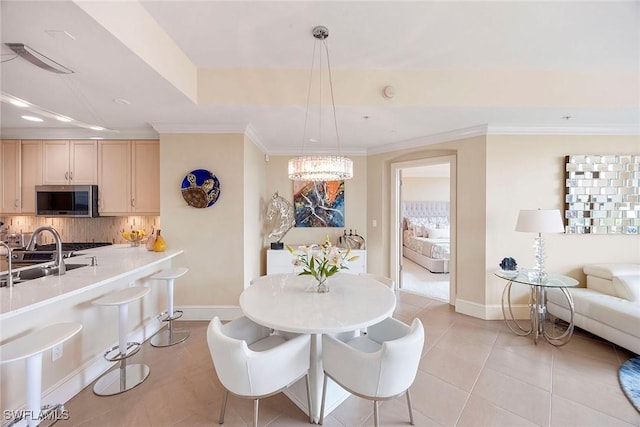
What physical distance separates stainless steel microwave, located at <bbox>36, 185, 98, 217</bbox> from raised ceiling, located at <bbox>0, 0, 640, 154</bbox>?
869mm

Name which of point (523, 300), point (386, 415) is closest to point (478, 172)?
point (523, 300)

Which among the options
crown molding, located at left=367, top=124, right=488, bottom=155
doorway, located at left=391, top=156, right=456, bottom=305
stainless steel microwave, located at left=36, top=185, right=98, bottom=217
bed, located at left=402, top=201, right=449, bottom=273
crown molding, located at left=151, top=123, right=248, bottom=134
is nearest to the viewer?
crown molding, located at left=151, top=123, right=248, bottom=134

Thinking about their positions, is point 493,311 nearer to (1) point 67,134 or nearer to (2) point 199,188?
(2) point 199,188

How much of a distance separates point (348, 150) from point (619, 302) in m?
3.78

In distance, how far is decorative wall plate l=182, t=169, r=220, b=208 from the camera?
3158mm

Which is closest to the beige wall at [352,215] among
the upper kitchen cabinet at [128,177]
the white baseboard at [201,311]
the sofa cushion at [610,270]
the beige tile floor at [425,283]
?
the beige tile floor at [425,283]

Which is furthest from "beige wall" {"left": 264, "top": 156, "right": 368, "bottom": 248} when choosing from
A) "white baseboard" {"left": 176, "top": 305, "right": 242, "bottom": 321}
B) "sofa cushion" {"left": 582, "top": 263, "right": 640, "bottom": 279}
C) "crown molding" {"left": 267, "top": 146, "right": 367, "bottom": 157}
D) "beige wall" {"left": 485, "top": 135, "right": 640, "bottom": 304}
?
"sofa cushion" {"left": 582, "top": 263, "right": 640, "bottom": 279}

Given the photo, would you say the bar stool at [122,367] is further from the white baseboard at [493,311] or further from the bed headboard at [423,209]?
the bed headboard at [423,209]

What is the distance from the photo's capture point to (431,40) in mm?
2150

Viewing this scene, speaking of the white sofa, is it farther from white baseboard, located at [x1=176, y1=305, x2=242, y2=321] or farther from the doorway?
white baseboard, located at [x1=176, y1=305, x2=242, y2=321]

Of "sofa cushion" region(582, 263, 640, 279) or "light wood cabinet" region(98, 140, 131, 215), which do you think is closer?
"sofa cushion" region(582, 263, 640, 279)

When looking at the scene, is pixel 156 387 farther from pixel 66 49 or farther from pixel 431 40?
pixel 431 40

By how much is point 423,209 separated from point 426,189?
2.19ft

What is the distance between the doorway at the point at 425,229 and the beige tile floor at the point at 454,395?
4.44ft
